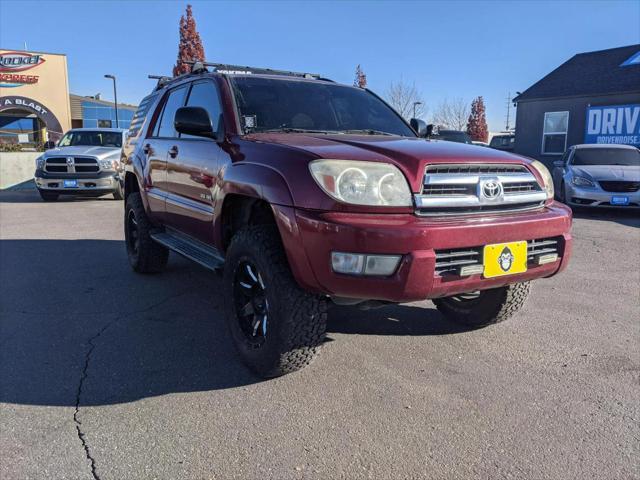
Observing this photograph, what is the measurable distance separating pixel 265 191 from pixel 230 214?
0.74 meters

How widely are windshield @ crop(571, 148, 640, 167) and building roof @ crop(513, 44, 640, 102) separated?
814 cm

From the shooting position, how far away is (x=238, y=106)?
3.74 m

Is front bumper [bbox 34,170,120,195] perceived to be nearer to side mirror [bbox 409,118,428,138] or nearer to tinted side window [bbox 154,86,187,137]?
tinted side window [bbox 154,86,187,137]

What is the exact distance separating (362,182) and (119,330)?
2.36 metres

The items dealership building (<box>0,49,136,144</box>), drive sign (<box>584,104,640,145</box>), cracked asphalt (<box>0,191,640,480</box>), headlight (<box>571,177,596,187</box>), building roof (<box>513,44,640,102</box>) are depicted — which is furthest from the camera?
dealership building (<box>0,49,136,144</box>)

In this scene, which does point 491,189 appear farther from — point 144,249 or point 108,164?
point 108,164

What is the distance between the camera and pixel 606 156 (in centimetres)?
1144

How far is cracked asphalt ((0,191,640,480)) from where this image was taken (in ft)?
7.79

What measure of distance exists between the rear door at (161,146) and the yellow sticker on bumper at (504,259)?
2880 millimetres

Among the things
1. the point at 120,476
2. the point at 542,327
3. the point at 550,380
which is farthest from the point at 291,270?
the point at 542,327

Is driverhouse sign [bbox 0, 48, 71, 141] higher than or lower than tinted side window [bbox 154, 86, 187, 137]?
higher

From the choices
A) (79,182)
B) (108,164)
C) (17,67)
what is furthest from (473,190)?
(17,67)

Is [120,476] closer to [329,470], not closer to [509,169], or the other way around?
[329,470]

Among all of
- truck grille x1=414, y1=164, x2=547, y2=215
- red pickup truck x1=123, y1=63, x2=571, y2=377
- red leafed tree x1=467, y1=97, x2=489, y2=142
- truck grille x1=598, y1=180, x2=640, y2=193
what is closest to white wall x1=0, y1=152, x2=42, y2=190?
red pickup truck x1=123, y1=63, x2=571, y2=377
